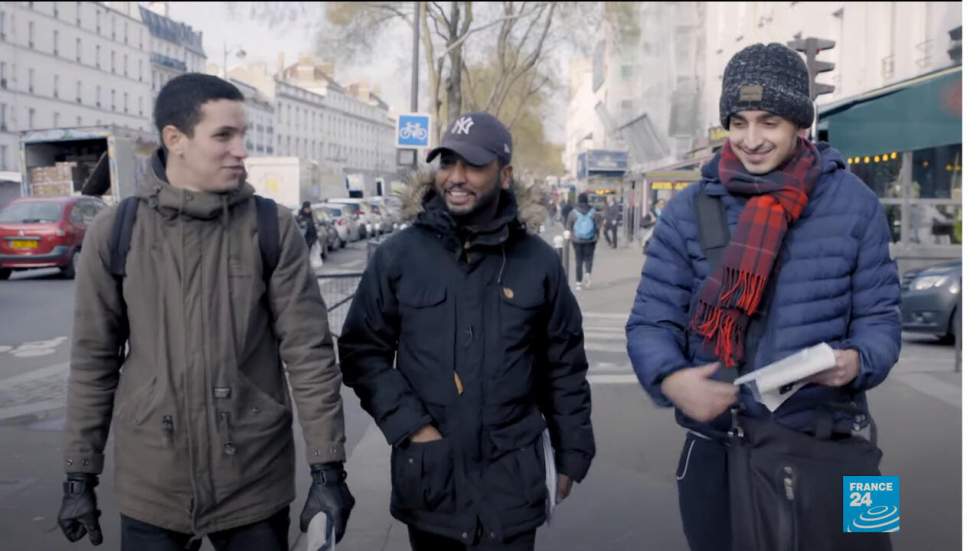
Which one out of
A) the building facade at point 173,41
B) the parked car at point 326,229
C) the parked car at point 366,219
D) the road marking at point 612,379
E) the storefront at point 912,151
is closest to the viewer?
the road marking at point 612,379

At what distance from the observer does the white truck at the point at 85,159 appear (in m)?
21.9

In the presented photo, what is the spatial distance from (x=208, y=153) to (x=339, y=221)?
33051mm

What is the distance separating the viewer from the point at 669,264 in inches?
105

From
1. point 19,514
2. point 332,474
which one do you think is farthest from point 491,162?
point 19,514

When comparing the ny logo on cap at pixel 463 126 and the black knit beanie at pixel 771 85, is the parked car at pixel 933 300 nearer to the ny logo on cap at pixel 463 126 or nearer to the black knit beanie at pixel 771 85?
the black knit beanie at pixel 771 85

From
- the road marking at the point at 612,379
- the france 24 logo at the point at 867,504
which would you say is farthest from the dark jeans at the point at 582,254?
the france 24 logo at the point at 867,504

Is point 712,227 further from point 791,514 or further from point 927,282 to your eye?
point 927,282

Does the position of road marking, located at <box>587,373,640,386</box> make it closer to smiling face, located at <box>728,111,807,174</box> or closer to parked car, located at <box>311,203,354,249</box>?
smiling face, located at <box>728,111,807,174</box>

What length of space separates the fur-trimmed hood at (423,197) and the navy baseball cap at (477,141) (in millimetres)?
75

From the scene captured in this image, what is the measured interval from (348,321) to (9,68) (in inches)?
234

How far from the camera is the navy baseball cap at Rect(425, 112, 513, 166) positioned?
2.91 meters

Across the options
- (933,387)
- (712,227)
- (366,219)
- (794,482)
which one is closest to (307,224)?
(933,387)

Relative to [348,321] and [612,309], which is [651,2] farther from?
[348,321]

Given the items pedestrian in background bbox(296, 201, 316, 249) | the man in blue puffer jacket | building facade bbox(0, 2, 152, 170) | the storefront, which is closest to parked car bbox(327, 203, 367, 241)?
building facade bbox(0, 2, 152, 170)
